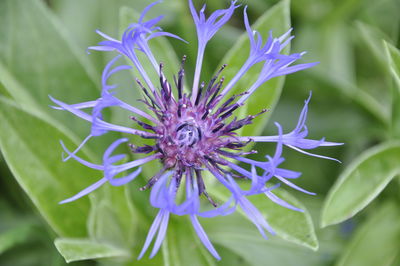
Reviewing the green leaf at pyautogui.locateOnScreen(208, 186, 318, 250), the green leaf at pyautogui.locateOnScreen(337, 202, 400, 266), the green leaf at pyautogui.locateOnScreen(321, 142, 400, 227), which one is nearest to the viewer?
the green leaf at pyautogui.locateOnScreen(208, 186, 318, 250)

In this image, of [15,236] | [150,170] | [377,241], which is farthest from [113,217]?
[377,241]

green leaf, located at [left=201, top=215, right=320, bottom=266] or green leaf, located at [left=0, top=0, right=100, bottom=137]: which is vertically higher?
green leaf, located at [left=0, top=0, right=100, bottom=137]

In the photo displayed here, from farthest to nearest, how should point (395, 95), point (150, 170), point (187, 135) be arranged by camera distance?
point (395, 95)
point (150, 170)
point (187, 135)

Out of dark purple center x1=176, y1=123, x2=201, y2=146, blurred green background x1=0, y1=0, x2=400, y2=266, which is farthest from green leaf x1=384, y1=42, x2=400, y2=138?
dark purple center x1=176, y1=123, x2=201, y2=146

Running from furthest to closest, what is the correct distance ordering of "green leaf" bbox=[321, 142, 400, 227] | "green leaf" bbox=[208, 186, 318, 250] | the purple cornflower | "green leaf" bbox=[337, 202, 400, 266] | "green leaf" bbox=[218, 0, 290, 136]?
"green leaf" bbox=[337, 202, 400, 266], "green leaf" bbox=[218, 0, 290, 136], "green leaf" bbox=[321, 142, 400, 227], "green leaf" bbox=[208, 186, 318, 250], the purple cornflower

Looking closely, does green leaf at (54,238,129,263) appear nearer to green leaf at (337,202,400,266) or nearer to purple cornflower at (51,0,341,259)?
purple cornflower at (51,0,341,259)

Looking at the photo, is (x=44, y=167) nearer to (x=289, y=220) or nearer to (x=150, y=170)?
(x=150, y=170)
